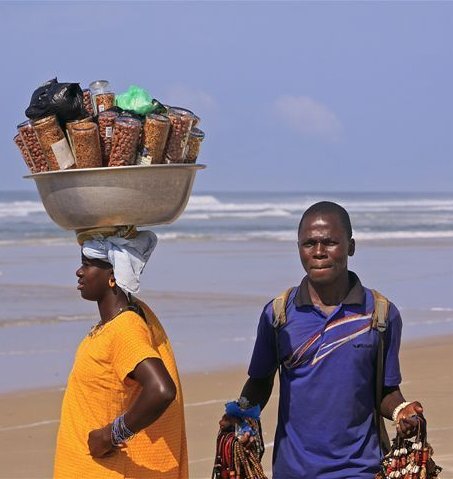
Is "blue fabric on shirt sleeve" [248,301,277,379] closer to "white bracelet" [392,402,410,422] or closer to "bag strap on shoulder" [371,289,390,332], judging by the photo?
"bag strap on shoulder" [371,289,390,332]

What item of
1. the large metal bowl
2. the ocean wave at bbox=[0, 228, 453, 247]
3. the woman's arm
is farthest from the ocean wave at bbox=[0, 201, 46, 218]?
the woman's arm

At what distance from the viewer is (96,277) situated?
3.58 m

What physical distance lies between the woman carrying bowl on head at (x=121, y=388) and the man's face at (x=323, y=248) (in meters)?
0.51

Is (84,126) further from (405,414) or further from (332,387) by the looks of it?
(405,414)

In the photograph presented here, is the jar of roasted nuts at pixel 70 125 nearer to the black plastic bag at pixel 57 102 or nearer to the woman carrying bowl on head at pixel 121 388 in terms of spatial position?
the black plastic bag at pixel 57 102

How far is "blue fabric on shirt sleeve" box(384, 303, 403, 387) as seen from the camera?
368 cm

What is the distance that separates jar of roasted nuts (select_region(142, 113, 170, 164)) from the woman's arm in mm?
633

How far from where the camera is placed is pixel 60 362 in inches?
379

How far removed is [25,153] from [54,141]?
157mm

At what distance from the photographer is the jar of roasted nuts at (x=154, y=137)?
136 inches

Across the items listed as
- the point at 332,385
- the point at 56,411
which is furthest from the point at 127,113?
the point at 56,411

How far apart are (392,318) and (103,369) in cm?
97

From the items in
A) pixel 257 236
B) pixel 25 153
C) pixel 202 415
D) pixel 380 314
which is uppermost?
pixel 25 153

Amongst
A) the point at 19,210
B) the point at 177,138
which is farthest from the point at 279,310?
the point at 19,210
